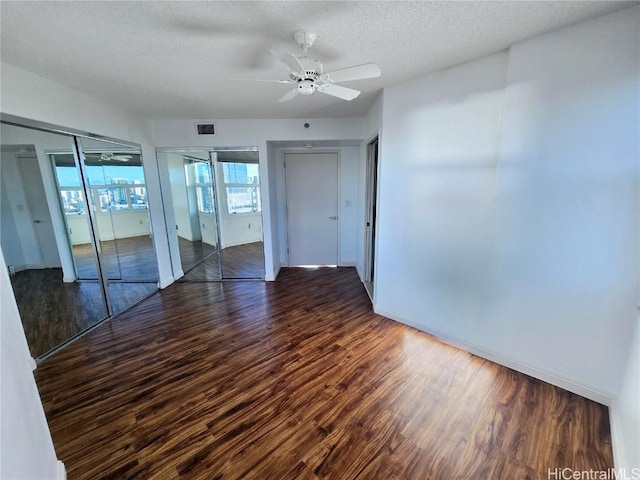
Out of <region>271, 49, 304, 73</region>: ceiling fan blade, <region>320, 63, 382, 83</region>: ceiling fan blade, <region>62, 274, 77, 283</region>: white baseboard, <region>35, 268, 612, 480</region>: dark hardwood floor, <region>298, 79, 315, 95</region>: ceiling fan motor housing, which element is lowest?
<region>35, 268, 612, 480</region>: dark hardwood floor

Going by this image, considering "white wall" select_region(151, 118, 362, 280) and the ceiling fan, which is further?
"white wall" select_region(151, 118, 362, 280)

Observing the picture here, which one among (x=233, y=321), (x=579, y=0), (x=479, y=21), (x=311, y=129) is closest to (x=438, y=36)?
(x=479, y=21)

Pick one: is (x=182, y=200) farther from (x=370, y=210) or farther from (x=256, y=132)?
(x=370, y=210)

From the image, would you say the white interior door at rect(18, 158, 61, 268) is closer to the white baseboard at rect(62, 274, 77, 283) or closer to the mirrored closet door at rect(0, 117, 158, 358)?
the mirrored closet door at rect(0, 117, 158, 358)

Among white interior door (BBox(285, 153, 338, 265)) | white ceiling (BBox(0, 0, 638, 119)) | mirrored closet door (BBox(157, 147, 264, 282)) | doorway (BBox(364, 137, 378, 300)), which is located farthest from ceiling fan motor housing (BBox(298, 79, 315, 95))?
white interior door (BBox(285, 153, 338, 265))

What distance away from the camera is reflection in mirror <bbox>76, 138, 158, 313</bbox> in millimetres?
3133

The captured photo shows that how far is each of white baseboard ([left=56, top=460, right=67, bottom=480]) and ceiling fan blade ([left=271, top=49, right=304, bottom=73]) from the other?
8.17 ft

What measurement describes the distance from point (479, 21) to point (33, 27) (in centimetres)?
274

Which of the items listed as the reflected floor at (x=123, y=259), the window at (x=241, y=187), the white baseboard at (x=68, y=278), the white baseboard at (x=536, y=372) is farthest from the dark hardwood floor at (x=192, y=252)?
the white baseboard at (x=536, y=372)

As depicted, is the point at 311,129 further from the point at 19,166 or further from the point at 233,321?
the point at 19,166

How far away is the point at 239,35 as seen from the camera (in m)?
1.71

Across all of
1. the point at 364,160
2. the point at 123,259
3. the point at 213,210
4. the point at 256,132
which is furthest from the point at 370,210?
the point at 123,259

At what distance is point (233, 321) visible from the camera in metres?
3.04

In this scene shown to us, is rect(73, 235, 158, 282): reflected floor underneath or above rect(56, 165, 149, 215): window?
underneath
